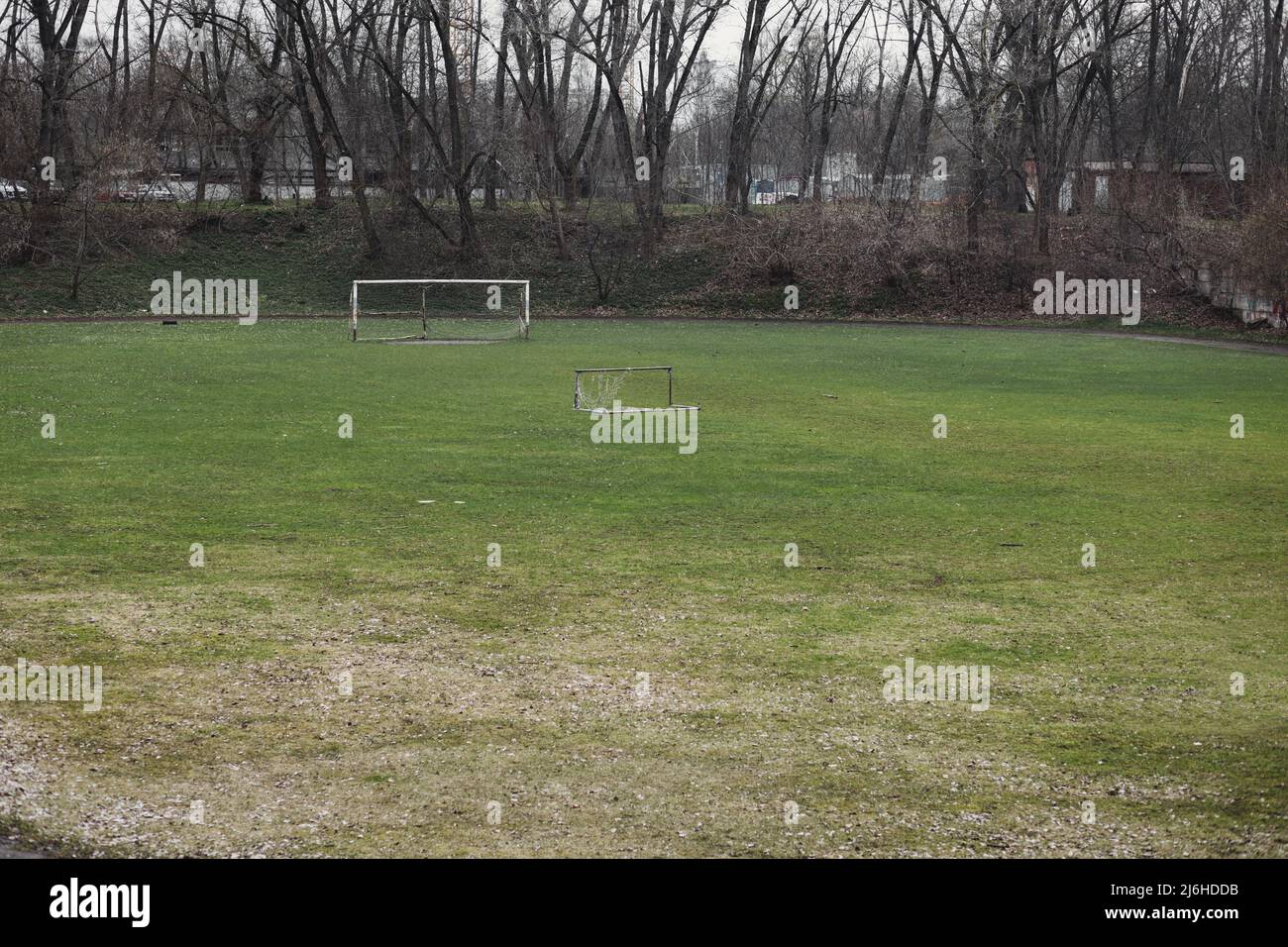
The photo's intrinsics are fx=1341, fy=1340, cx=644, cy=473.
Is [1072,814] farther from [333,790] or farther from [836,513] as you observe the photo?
[836,513]

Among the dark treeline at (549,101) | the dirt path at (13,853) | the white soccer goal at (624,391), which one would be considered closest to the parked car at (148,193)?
the dark treeline at (549,101)

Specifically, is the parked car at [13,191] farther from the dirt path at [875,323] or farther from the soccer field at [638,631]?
the soccer field at [638,631]

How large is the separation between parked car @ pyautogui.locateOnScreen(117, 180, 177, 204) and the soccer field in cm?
3086

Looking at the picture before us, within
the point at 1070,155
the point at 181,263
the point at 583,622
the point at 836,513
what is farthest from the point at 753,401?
the point at 1070,155

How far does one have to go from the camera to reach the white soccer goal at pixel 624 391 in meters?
19.2

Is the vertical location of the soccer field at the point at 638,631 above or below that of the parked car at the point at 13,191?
below

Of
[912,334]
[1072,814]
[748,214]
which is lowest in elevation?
[1072,814]

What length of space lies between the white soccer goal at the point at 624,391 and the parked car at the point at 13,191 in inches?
1131

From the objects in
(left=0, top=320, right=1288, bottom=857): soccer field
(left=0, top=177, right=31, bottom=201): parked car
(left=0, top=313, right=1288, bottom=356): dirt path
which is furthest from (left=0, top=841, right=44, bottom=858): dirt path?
(left=0, top=177, right=31, bottom=201): parked car

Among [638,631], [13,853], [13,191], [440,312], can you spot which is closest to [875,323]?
[440,312]

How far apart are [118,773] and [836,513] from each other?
7.88 metres

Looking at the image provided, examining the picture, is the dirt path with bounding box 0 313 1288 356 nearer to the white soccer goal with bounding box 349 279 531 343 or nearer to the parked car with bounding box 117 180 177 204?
the white soccer goal with bounding box 349 279 531 343

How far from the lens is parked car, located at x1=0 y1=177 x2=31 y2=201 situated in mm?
44500
